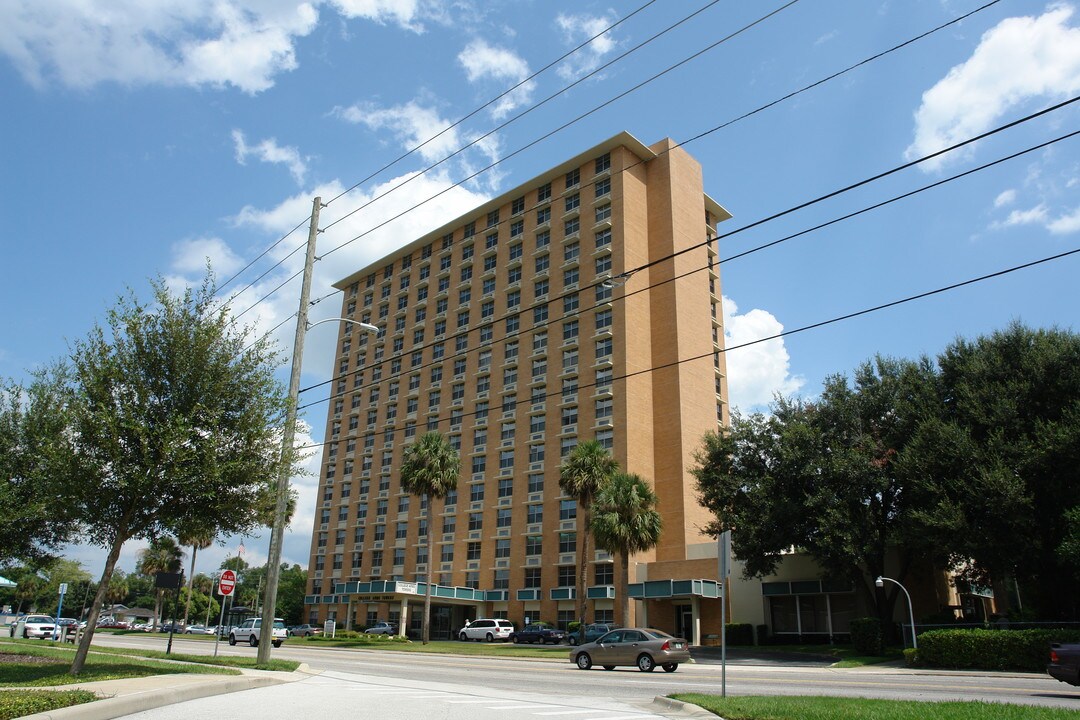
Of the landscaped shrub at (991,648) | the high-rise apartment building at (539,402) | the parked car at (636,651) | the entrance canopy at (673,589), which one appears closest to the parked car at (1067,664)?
the landscaped shrub at (991,648)

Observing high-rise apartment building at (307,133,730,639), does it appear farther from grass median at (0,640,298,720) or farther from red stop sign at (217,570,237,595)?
grass median at (0,640,298,720)

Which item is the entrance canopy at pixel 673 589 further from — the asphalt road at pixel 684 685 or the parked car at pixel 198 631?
the parked car at pixel 198 631

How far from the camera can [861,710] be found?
495 inches

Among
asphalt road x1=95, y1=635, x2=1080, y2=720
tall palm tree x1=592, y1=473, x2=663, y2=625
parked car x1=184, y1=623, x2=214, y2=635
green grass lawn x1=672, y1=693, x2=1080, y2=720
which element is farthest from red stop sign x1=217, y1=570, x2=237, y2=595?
parked car x1=184, y1=623, x2=214, y2=635

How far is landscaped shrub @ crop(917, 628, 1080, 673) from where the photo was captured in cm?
2789

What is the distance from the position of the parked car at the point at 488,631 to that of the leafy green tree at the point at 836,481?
61.5 feet

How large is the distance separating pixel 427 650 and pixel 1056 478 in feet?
110

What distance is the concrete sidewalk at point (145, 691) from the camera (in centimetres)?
1059

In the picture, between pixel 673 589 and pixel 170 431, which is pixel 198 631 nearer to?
pixel 673 589

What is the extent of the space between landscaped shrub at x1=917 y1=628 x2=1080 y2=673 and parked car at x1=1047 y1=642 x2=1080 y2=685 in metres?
11.5

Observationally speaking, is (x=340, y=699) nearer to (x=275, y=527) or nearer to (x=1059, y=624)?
(x=275, y=527)

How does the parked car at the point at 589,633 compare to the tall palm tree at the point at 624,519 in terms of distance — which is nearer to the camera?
the tall palm tree at the point at 624,519

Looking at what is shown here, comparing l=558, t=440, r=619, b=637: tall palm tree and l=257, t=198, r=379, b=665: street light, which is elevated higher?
l=558, t=440, r=619, b=637: tall palm tree

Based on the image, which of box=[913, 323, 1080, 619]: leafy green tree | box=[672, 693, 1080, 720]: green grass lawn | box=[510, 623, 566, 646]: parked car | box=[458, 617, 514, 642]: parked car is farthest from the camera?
box=[458, 617, 514, 642]: parked car
